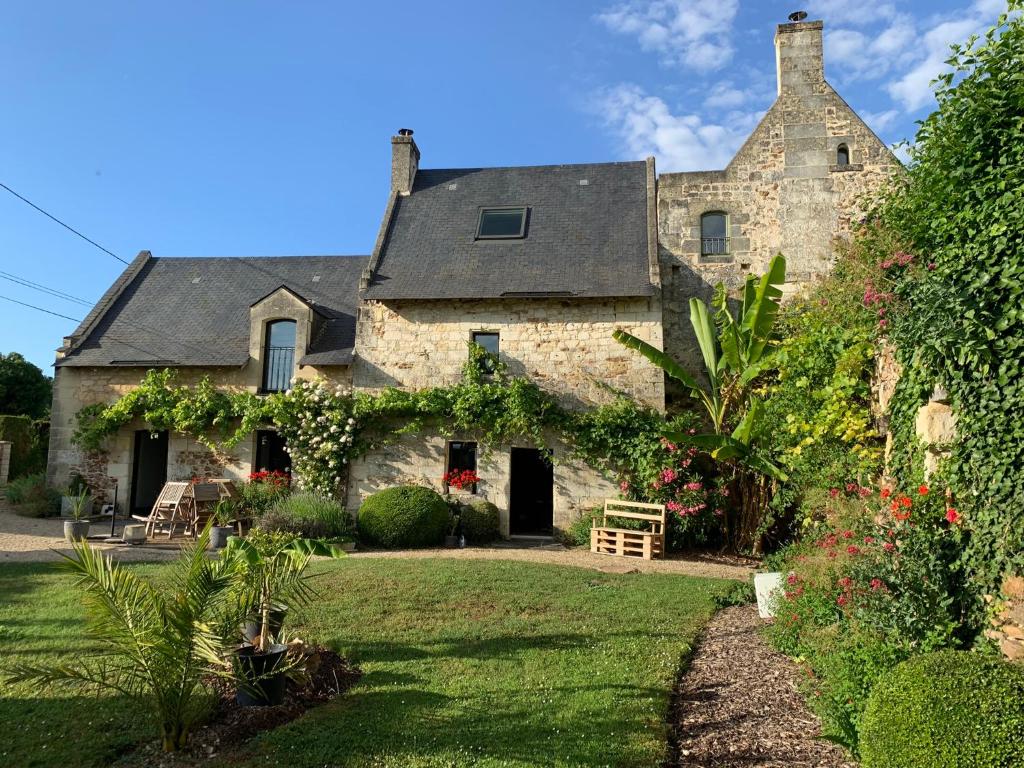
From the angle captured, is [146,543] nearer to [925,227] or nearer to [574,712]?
[574,712]

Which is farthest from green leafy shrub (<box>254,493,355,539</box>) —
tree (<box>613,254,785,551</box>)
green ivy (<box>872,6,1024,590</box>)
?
green ivy (<box>872,6,1024,590</box>)

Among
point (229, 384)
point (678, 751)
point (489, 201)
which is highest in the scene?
point (489, 201)

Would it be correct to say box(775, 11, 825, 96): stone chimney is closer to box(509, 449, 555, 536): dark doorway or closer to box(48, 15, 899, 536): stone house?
box(48, 15, 899, 536): stone house

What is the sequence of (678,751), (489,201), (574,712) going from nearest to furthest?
(678,751), (574,712), (489,201)

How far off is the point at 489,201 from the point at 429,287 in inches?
148

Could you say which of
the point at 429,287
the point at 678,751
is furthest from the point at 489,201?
the point at 678,751

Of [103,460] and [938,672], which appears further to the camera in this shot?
[103,460]

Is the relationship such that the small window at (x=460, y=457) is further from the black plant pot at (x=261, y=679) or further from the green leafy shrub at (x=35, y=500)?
the green leafy shrub at (x=35, y=500)

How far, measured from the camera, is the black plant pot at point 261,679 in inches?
177

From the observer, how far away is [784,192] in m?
14.7

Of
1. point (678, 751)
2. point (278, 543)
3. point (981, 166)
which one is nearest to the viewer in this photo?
point (678, 751)

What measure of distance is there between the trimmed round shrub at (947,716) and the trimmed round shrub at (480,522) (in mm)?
9736

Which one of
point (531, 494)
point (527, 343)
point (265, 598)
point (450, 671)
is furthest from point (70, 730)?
point (531, 494)

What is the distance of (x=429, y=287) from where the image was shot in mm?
14328
